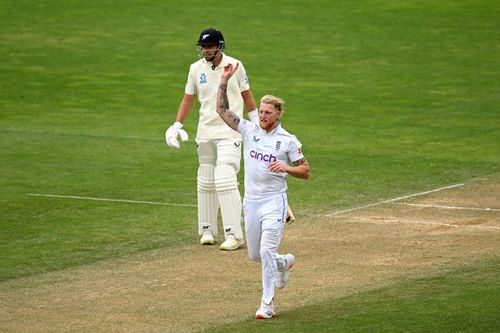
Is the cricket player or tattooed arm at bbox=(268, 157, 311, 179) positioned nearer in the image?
tattooed arm at bbox=(268, 157, 311, 179)

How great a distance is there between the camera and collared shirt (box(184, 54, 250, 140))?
50.8 ft

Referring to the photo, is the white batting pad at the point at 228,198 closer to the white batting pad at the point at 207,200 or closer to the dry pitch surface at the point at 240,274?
the white batting pad at the point at 207,200

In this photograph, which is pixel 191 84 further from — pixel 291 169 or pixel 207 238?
pixel 291 169

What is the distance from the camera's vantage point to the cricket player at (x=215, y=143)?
50.3ft

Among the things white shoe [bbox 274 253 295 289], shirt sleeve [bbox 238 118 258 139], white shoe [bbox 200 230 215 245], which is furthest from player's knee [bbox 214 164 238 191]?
white shoe [bbox 274 253 295 289]

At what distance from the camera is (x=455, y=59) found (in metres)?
30.2

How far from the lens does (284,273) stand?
12547mm

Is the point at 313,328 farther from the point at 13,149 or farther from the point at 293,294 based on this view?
the point at 13,149

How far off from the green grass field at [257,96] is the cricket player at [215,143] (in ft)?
1.99

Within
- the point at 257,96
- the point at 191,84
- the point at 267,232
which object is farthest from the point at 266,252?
the point at 257,96

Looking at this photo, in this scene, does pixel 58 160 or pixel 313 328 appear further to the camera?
pixel 58 160

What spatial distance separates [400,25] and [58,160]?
47.2 ft

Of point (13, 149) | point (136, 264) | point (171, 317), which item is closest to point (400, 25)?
point (13, 149)

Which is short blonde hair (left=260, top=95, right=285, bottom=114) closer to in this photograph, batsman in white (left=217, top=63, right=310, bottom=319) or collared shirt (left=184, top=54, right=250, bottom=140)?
batsman in white (left=217, top=63, right=310, bottom=319)
